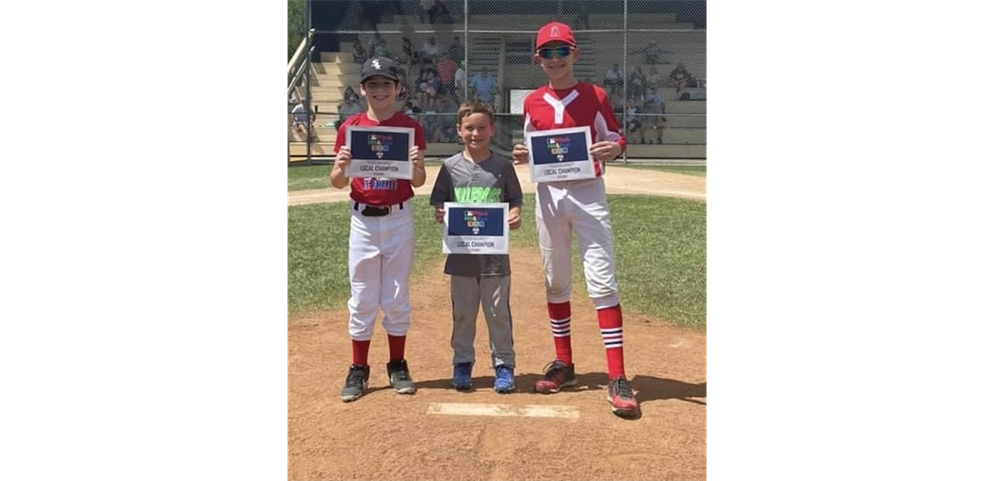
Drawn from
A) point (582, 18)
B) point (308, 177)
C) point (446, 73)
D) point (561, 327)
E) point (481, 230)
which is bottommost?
point (561, 327)

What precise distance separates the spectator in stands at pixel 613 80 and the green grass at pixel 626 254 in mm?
7258

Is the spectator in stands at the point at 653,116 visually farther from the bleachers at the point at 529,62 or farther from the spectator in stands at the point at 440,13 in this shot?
the spectator in stands at the point at 440,13

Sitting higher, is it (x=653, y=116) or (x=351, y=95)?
(x=351, y=95)

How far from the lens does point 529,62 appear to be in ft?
71.4

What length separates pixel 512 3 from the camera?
24.3m

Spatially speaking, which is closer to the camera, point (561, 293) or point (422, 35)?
point (561, 293)

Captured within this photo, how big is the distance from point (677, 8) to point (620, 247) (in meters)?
15.2

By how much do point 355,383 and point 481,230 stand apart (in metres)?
1.22

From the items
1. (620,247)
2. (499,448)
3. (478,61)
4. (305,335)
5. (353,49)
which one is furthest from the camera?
(353,49)

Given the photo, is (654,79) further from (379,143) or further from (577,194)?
(379,143)

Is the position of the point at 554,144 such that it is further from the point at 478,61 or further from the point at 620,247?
the point at 478,61

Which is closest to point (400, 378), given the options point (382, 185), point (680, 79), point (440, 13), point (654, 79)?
point (382, 185)

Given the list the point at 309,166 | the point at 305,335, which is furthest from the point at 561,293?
the point at 309,166

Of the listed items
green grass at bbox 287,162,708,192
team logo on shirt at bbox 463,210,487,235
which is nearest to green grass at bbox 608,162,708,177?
green grass at bbox 287,162,708,192
